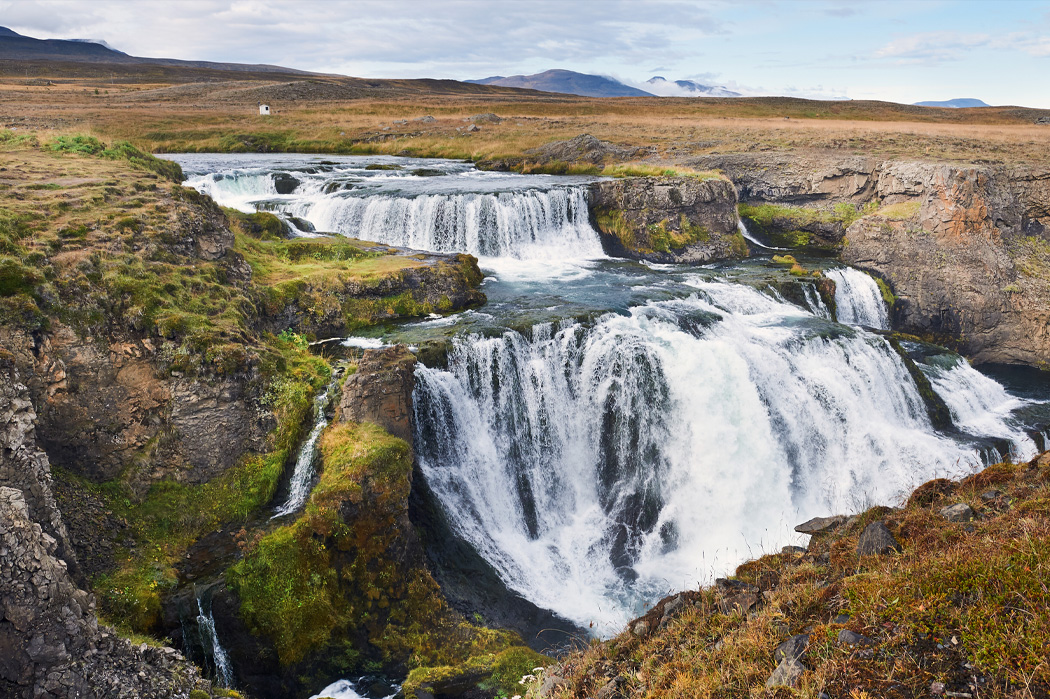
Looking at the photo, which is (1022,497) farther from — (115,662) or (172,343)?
(172,343)

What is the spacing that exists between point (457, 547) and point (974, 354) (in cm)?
2109

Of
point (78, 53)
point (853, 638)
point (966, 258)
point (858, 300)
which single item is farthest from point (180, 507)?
point (78, 53)

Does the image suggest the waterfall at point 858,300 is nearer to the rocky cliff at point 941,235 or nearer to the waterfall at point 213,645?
the rocky cliff at point 941,235

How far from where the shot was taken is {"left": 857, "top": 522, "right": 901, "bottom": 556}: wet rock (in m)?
5.89

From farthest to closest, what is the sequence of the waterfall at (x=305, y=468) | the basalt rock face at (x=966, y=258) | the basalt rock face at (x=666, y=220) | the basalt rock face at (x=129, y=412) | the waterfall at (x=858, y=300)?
the basalt rock face at (x=666, y=220)
the basalt rock face at (x=966, y=258)
the waterfall at (x=858, y=300)
the waterfall at (x=305, y=468)
the basalt rock face at (x=129, y=412)

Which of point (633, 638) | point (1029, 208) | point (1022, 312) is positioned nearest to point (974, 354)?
point (1022, 312)

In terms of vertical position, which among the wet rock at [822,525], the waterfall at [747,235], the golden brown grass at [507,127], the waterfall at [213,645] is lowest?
the waterfall at [213,645]

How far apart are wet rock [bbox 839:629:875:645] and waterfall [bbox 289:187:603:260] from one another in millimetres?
18688

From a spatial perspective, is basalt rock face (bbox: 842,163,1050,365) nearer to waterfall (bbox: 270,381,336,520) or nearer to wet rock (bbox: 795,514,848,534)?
wet rock (bbox: 795,514,848,534)

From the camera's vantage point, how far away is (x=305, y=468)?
33.7 ft

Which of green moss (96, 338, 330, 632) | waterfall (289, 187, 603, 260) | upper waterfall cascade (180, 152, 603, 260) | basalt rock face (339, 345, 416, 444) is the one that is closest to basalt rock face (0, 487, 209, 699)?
green moss (96, 338, 330, 632)

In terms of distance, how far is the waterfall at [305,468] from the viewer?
9859mm

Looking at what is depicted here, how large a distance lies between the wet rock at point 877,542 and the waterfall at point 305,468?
7.68 m

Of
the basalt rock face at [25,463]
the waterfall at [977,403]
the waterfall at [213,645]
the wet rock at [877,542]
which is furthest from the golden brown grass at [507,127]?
the wet rock at [877,542]
